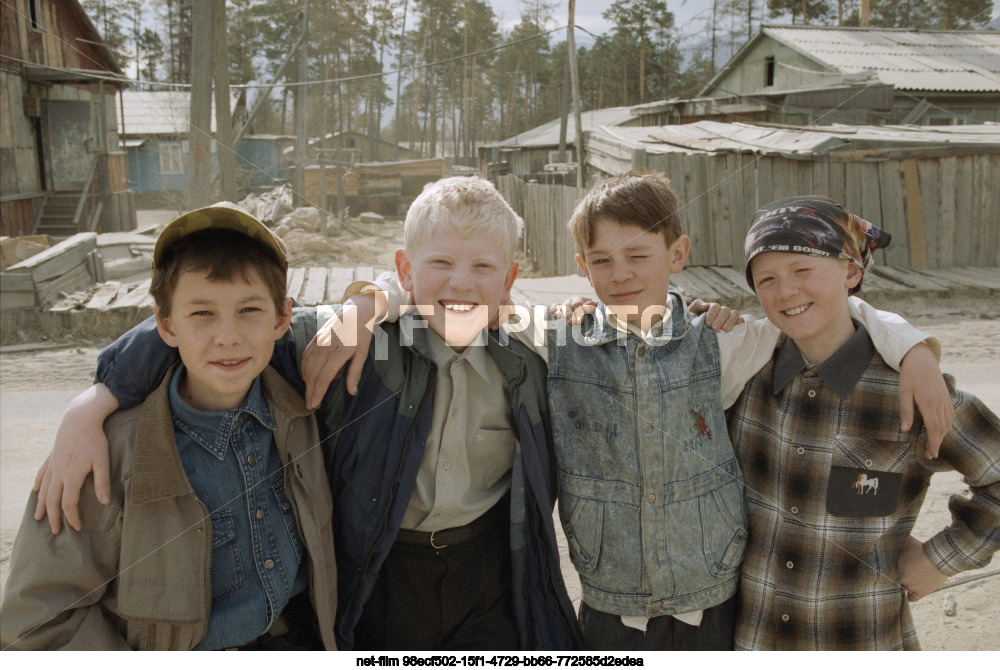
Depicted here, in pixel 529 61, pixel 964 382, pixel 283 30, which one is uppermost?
pixel 283 30

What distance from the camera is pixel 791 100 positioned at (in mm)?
12891

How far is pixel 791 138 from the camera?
7.94 m

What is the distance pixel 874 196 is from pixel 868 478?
7380mm

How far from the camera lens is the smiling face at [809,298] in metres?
1.53

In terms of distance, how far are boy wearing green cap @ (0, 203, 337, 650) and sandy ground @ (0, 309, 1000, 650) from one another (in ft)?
4.37

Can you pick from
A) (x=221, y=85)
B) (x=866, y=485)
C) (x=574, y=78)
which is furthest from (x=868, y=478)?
(x=574, y=78)

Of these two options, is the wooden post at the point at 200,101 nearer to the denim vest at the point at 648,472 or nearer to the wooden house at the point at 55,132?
the denim vest at the point at 648,472

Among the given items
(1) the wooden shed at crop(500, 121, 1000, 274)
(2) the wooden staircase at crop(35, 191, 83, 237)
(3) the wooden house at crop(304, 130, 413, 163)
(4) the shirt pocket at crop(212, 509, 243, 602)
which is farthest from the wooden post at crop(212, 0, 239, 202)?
(3) the wooden house at crop(304, 130, 413, 163)

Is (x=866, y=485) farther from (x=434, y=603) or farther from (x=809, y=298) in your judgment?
(x=434, y=603)

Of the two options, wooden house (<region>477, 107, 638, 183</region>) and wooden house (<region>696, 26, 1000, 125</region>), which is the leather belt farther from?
wooden house (<region>477, 107, 638, 183</region>)

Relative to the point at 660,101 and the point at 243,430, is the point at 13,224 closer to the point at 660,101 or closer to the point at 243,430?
the point at 660,101

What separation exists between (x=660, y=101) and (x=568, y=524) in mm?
14512

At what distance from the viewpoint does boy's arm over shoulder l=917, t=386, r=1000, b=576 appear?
144 cm

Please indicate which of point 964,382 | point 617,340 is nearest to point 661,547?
point 617,340
